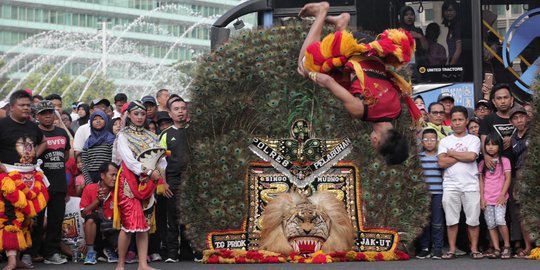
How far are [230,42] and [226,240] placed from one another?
277cm

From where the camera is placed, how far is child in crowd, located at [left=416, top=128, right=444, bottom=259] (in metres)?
14.0

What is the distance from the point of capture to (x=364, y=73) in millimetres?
10219

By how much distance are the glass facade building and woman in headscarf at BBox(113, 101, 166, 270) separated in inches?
2708

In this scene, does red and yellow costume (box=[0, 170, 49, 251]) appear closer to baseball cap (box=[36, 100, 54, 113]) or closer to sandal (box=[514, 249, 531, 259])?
baseball cap (box=[36, 100, 54, 113])

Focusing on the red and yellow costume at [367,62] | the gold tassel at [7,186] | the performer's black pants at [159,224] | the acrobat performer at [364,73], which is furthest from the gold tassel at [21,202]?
the red and yellow costume at [367,62]

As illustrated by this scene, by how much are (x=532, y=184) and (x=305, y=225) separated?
308 centimetres

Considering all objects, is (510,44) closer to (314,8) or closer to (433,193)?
(433,193)

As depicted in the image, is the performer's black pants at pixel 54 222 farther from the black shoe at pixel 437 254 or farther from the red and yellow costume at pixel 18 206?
the black shoe at pixel 437 254

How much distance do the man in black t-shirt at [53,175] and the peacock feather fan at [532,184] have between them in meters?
6.07

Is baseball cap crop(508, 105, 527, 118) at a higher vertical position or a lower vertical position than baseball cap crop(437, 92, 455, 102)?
lower

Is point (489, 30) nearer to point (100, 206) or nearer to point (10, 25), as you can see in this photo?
point (100, 206)

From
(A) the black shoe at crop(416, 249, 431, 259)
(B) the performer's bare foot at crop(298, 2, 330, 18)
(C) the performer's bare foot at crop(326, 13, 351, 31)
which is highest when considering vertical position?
(B) the performer's bare foot at crop(298, 2, 330, 18)

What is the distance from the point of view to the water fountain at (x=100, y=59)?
65.9 m

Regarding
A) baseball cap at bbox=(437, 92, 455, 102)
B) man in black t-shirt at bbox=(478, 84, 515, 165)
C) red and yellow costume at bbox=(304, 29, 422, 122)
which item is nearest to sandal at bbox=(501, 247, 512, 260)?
man in black t-shirt at bbox=(478, 84, 515, 165)
